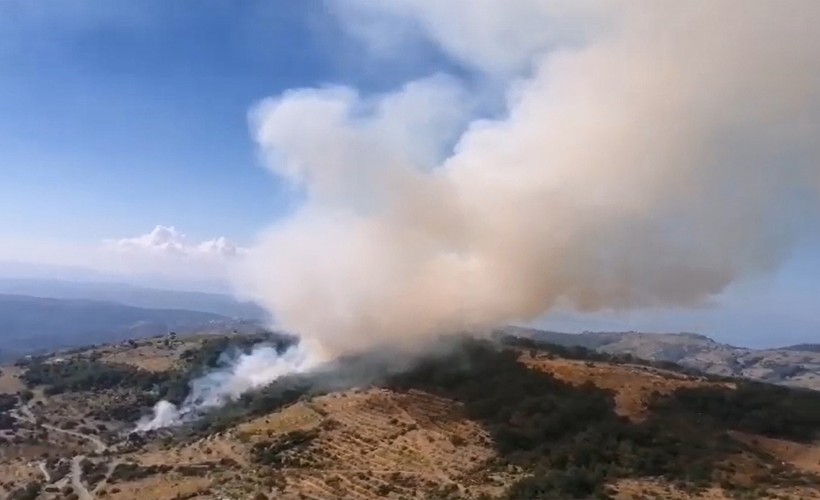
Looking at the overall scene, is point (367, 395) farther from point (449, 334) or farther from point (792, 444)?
point (792, 444)

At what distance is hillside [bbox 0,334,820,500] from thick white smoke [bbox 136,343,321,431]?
471 cm

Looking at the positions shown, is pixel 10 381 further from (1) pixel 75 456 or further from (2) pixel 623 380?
(2) pixel 623 380

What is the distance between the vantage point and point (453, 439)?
62.4m

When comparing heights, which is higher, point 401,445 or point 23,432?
point 401,445

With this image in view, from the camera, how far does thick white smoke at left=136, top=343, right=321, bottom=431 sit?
91.2 m

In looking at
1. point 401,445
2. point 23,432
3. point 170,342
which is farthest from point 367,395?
point 170,342

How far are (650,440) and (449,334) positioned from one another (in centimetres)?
3350

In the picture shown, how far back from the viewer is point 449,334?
290ft

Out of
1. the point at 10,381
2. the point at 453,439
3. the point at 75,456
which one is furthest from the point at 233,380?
the point at 453,439

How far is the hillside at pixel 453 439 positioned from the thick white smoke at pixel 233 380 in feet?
15.5

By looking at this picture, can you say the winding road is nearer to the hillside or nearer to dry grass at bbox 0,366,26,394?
the hillside

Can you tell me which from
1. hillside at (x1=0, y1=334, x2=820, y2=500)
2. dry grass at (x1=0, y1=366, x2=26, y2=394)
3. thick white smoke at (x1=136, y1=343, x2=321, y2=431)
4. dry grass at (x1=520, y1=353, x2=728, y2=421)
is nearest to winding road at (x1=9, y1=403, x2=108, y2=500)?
hillside at (x1=0, y1=334, x2=820, y2=500)

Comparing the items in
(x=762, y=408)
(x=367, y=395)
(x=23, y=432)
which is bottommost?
(x=23, y=432)

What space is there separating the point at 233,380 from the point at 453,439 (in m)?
50.0
